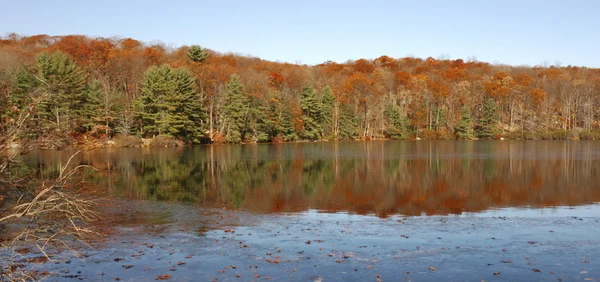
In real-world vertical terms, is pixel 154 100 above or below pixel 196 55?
below

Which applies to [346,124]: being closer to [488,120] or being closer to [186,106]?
[488,120]

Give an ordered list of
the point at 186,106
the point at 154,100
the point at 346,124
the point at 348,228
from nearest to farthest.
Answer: the point at 348,228 → the point at 154,100 → the point at 186,106 → the point at 346,124

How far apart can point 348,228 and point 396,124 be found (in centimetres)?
7699

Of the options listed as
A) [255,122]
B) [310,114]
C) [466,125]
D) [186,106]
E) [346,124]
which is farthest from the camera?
[466,125]

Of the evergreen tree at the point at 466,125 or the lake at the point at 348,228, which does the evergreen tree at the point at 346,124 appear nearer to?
the evergreen tree at the point at 466,125

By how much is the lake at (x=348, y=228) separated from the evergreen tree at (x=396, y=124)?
60.1 metres


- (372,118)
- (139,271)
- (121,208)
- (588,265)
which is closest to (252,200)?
(121,208)

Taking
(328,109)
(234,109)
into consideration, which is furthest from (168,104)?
(328,109)

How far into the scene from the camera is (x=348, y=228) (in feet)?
48.6

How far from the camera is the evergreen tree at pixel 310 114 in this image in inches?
3182

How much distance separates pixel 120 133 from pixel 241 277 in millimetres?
56987

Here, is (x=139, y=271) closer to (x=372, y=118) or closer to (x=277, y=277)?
(x=277, y=277)

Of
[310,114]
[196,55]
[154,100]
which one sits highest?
[196,55]

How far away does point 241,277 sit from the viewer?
10.1m
